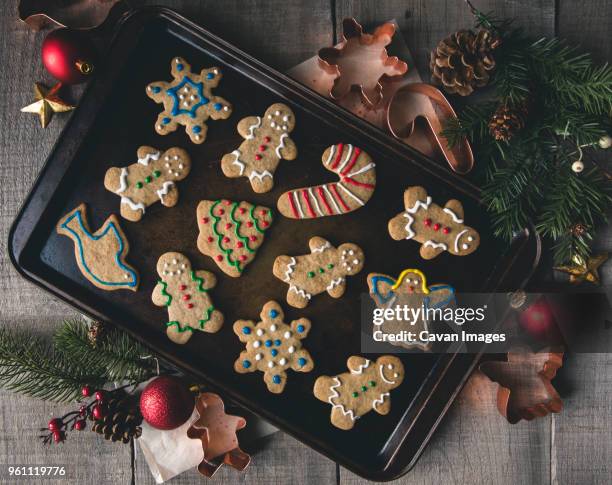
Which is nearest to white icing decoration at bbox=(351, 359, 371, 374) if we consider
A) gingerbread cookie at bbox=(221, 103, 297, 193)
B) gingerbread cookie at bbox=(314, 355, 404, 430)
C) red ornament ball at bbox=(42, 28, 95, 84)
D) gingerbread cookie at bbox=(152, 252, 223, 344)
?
gingerbread cookie at bbox=(314, 355, 404, 430)

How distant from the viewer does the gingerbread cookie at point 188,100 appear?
1.36 m

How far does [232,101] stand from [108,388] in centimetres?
82

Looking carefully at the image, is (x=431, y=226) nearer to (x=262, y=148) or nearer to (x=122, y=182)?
(x=262, y=148)

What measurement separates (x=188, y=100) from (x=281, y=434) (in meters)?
0.90

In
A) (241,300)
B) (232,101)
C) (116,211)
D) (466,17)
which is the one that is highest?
(466,17)

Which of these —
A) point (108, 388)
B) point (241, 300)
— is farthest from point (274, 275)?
point (108, 388)

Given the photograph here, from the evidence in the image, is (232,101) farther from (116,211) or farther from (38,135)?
(38,135)

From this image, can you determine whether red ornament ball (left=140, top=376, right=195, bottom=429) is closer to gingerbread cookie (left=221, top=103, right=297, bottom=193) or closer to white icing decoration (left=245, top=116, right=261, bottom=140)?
gingerbread cookie (left=221, top=103, right=297, bottom=193)

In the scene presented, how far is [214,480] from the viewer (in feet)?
4.69

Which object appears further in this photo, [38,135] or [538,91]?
[38,135]

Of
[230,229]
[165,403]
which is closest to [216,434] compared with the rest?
[165,403]

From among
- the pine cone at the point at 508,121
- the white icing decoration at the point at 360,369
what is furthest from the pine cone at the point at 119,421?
the pine cone at the point at 508,121

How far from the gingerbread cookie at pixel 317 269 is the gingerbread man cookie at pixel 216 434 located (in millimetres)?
323

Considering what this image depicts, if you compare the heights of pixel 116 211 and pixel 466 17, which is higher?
pixel 466 17
